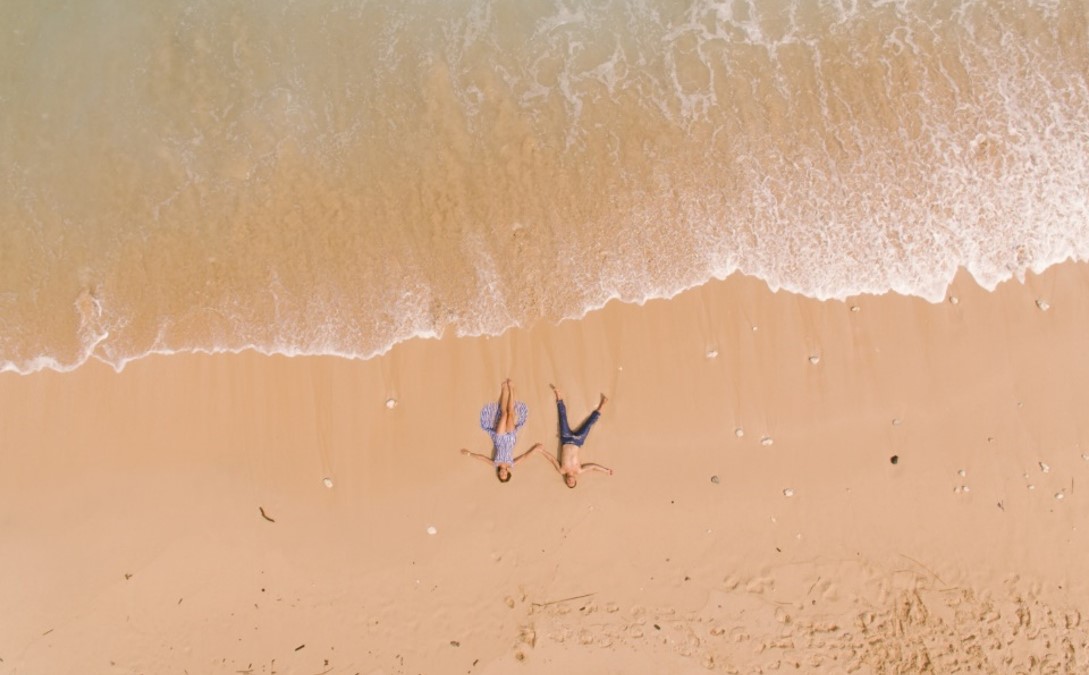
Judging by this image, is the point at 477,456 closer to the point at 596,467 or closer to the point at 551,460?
the point at 551,460

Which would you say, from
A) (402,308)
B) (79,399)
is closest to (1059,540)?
(402,308)

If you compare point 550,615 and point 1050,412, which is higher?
point 1050,412

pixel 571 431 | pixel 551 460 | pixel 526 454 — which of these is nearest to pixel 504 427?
pixel 526 454

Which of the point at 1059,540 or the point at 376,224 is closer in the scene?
the point at 1059,540

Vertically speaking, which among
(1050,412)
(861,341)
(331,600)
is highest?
(861,341)

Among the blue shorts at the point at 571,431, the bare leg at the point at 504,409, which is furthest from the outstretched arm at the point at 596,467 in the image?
the bare leg at the point at 504,409

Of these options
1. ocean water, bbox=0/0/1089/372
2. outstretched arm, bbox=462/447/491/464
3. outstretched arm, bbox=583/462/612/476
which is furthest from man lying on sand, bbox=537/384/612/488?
ocean water, bbox=0/0/1089/372

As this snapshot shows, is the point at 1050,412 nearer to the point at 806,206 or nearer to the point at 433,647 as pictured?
the point at 806,206
